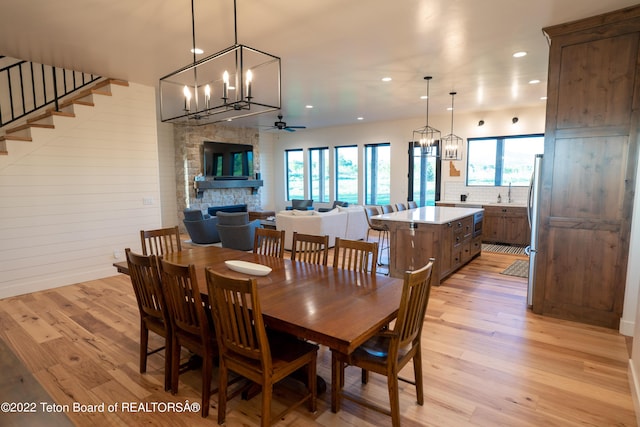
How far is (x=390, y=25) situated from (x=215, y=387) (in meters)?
3.53

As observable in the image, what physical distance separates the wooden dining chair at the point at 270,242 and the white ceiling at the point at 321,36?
2.02 metres

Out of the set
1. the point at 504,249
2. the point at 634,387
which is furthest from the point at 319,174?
the point at 634,387

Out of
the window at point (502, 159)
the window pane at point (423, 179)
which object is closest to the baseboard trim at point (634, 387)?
the window at point (502, 159)

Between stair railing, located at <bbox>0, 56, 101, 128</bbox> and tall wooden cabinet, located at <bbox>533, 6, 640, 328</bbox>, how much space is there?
6.16 meters

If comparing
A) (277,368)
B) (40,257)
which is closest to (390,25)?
(277,368)

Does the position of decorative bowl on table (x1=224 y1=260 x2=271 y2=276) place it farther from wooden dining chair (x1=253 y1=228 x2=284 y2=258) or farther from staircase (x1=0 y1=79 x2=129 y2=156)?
staircase (x1=0 y1=79 x2=129 y2=156)

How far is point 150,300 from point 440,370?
2.24m

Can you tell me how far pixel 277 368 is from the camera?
190cm

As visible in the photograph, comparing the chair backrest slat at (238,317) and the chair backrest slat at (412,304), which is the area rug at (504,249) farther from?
the chair backrest slat at (238,317)

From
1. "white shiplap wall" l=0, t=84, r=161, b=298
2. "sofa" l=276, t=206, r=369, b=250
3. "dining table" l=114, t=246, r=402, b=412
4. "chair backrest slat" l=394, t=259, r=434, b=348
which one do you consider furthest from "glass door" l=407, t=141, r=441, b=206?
"chair backrest slat" l=394, t=259, r=434, b=348

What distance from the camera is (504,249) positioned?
22.4 feet

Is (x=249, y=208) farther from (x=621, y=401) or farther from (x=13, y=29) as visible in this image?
(x=621, y=401)

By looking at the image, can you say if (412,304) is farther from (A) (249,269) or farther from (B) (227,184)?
(B) (227,184)

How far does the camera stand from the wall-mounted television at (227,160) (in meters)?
9.32
